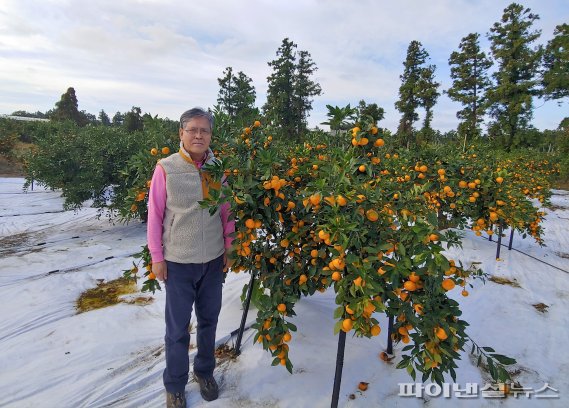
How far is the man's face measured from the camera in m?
1.64

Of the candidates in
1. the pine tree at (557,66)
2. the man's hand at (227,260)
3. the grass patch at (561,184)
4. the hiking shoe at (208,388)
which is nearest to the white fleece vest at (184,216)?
the man's hand at (227,260)

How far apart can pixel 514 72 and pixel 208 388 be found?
2184 centimetres

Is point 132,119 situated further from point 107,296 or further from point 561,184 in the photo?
point 561,184

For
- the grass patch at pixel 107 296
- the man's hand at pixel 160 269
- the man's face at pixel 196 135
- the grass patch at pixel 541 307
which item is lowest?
the grass patch at pixel 107 296

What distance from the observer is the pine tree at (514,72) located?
16797 mm

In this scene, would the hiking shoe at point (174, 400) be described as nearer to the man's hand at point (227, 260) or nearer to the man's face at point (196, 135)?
the man's hand at point (227, 260)

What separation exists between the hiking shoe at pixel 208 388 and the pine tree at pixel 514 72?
20.6 meters

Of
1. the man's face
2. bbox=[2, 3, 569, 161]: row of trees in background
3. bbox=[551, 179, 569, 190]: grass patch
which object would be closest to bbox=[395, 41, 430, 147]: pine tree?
bbox=[2, 3, 569, 161]: row of trees in background

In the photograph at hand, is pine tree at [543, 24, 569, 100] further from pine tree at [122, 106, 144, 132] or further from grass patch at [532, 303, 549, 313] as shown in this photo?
pine tree at [122, 106, 144, 132]

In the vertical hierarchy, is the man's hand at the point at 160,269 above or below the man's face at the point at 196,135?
below

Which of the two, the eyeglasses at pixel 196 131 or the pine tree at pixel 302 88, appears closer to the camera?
the eyeglasses at pixel 196 131

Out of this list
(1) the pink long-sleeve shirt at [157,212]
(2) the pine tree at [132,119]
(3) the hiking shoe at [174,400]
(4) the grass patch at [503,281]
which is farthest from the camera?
(2) the pine tree at [132,119]

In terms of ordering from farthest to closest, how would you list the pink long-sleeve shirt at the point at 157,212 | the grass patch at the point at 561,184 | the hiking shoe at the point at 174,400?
the grass patch at the point at 561,184, the hiking shoe at the point at 174,400, the pink long-sleeve shirt at the point at 157,212

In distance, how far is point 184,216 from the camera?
1.65 m
